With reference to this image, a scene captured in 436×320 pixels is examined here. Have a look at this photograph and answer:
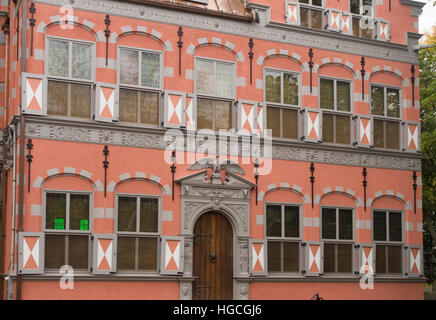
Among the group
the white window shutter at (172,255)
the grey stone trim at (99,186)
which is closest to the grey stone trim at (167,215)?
the white window shutter at (172,255)

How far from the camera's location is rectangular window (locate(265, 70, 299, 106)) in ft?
62.2

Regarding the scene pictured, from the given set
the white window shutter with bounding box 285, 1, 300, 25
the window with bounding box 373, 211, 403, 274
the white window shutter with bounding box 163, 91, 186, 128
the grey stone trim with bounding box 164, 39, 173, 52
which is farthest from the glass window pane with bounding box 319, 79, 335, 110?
the grey stone trim with bounding box 164, 39, 173, 52

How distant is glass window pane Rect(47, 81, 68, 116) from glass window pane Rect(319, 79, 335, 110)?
7028 mm

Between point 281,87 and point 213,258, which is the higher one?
point 281,87

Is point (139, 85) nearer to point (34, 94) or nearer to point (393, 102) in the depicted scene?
point (34, 94)

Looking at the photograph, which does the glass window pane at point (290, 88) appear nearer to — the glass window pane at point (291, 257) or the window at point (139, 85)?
the window at point (139, 85)

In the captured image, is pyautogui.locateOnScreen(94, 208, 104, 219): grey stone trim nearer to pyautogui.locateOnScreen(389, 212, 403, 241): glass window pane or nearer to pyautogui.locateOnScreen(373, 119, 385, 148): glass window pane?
pyautogui.locateOnScreen(373, 119, 385, 148): glass window pane

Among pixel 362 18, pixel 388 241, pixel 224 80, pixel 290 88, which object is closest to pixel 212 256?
pixel 224 80

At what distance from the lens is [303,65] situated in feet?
63.8

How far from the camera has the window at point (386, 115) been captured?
20.3 meters

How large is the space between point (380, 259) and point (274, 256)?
10.9 ft

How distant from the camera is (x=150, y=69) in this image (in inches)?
689

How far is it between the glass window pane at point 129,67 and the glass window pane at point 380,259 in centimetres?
804

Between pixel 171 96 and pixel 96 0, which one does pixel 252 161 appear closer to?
pixel 171 96
